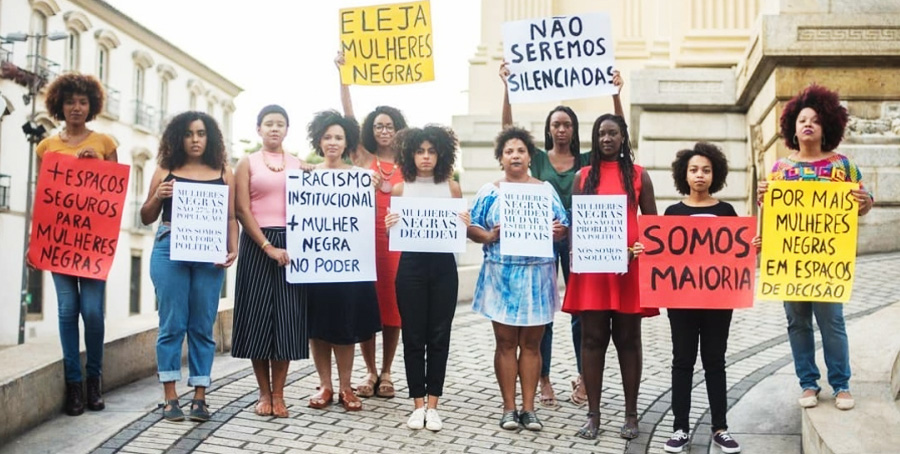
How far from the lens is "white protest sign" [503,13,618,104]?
810cm

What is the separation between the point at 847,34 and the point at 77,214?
1015 centimetres

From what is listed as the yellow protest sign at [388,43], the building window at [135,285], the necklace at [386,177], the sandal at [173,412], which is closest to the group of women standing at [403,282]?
the sandal at [173,412]

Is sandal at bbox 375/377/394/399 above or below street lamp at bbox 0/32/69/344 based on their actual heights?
below

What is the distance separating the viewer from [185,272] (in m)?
6.84


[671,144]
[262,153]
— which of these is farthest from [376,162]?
[671,144]

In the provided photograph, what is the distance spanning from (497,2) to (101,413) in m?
15.5

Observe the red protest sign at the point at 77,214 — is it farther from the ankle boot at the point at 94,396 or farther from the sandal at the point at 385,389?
the sandal at the point at 385,389

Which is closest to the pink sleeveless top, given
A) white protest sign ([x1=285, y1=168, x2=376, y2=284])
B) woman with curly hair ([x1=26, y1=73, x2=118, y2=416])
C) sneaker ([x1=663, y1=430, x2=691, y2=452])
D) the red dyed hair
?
white protest sign ([x1=285, y1=168, x2=376, y2=284])

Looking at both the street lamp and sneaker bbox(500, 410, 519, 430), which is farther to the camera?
the street lamp

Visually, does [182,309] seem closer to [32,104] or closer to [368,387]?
[368,387]

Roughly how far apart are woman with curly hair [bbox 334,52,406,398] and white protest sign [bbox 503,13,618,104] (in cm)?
110

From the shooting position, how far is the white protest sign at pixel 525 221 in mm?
6633

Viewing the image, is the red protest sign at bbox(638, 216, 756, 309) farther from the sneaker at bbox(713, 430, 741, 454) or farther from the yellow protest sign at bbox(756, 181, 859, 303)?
the sneaker at bbox(713, 430, 741, 454)

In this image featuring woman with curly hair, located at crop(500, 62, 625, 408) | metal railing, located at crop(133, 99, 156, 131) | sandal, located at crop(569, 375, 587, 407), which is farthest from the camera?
metal railing, located at crop(133, 99, 156, 131)
